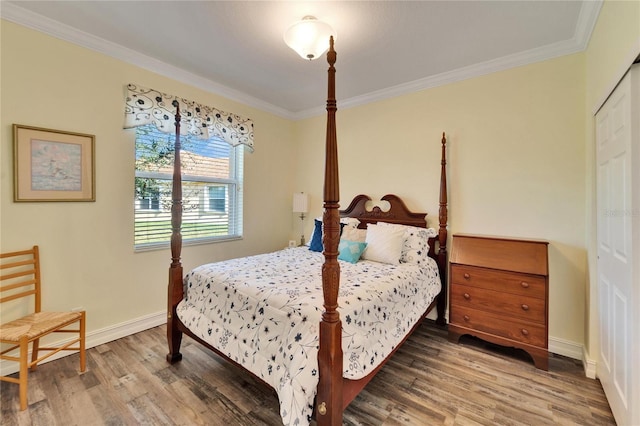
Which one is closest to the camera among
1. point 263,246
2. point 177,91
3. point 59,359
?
point 59,359

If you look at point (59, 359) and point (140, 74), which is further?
point (140, 74)

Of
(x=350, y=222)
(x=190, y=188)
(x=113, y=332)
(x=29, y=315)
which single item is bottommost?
(x=113, y=332)

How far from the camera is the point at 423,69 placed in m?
2.78

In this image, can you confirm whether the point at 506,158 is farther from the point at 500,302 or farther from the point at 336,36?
the point at 336,36

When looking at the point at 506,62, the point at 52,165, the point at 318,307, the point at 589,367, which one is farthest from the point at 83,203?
the point at 589,367

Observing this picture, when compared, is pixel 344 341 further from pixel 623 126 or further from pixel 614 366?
pixel 623 126

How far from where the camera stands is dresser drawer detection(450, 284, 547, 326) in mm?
2119

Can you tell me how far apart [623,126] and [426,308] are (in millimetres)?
1814

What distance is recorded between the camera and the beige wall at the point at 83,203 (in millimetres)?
2020

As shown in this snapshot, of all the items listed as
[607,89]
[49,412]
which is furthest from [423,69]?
[49,412]

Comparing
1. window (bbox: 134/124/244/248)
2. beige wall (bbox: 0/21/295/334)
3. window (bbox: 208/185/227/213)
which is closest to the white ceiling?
beige wall (bbox: 0/21/295/334)

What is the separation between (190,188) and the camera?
10.3ft

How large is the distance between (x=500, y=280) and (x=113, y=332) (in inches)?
137

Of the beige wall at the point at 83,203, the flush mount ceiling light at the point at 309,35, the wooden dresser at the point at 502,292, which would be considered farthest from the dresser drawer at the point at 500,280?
the beige wall at the point at 83,203
